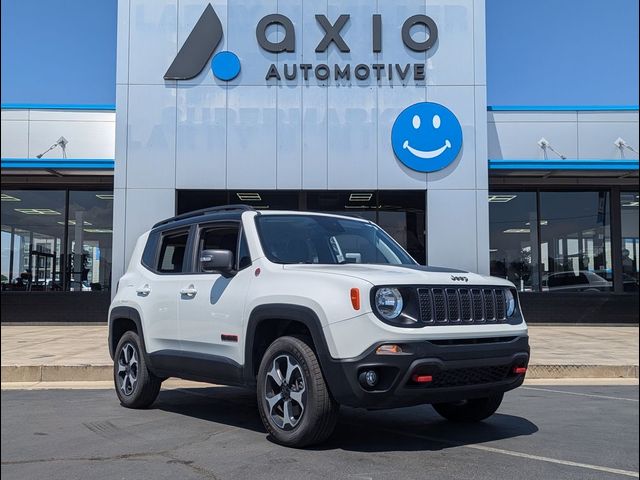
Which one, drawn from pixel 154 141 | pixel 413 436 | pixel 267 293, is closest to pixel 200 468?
pixel 267 293

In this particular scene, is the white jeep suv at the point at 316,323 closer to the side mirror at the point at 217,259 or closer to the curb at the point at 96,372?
the side mirror at the point at 217,259

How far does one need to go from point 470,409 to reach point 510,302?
119 centimetres

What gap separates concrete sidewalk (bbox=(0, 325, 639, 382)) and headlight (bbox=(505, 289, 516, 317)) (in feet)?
13.9

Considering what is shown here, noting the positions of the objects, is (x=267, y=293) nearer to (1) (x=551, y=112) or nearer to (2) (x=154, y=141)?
(2) (x=154, y=141)

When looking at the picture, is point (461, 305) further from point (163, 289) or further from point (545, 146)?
point (545, 146)

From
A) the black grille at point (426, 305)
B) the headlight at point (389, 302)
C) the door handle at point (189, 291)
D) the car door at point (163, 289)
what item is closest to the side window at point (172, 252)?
the car door at point (163, 289)

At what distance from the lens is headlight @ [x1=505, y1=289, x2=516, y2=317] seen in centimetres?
555

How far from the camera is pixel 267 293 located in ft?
17.6

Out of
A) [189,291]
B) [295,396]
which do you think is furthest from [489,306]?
[189,291]

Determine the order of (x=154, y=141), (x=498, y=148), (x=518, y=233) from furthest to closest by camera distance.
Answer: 1. (x=518, y=233)
2. (x=498, y=148)
3. (x=154, y=141)

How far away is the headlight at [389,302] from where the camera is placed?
4793mm

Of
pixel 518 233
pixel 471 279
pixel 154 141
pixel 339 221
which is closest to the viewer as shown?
pixel 471 279

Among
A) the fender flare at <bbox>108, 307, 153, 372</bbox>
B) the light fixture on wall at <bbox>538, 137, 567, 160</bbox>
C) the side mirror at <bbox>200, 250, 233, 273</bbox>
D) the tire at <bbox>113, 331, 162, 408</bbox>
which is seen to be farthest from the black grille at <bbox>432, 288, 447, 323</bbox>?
the light fixture on wall at <bbox>538, 137, 567, 160</bbox>

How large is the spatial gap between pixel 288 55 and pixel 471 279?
38.2ft
